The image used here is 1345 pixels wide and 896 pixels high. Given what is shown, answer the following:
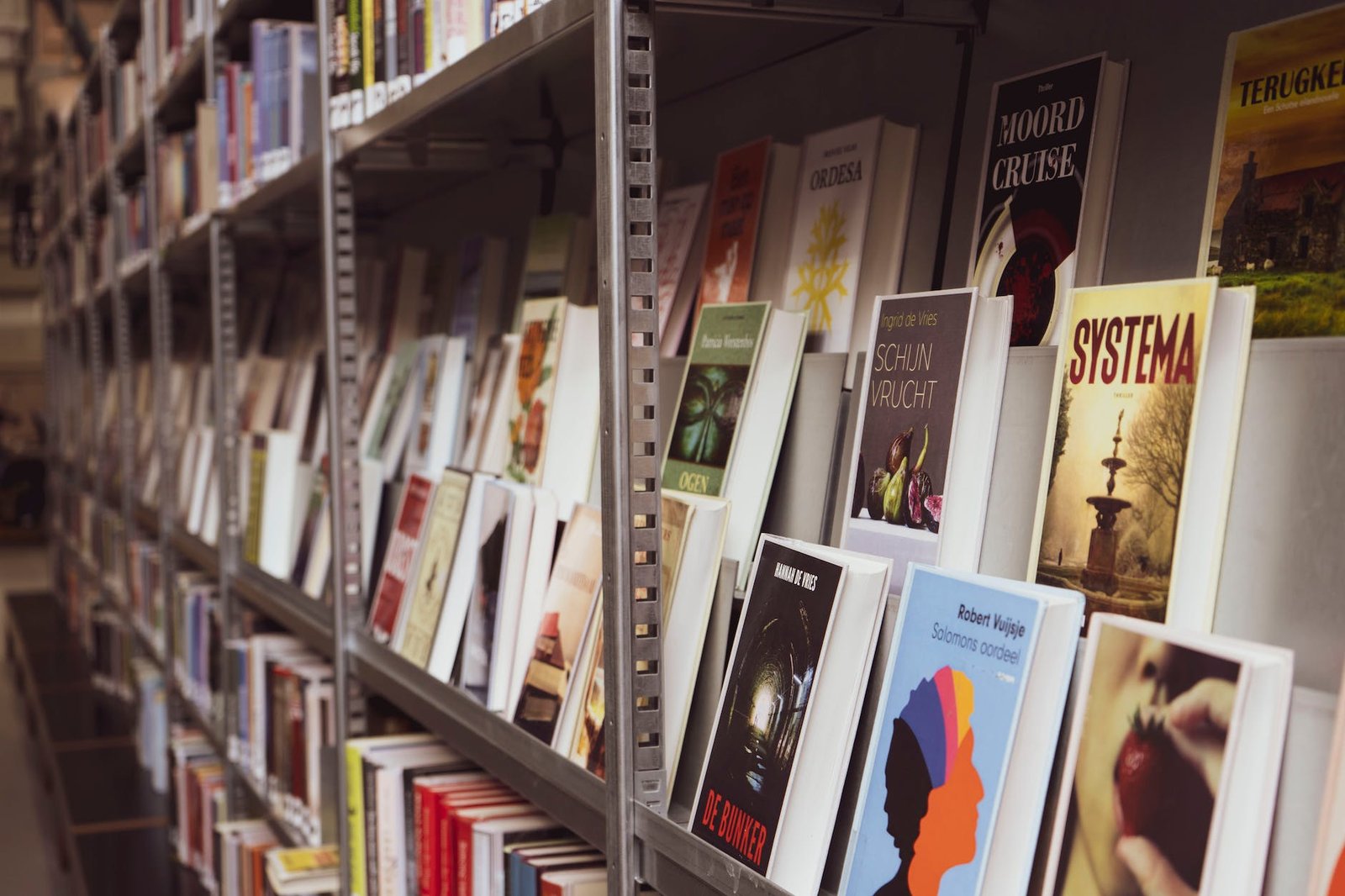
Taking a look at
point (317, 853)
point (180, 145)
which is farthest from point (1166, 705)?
point (180, 145)

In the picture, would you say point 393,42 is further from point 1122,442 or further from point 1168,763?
point 1168,763

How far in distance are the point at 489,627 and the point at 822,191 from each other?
2.04 ft

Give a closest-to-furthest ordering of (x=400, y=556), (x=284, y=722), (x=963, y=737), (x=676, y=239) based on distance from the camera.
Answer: (x=963, y=737) < (x=676, y=239) < (x=400, y=556) < (x=284, y=722)

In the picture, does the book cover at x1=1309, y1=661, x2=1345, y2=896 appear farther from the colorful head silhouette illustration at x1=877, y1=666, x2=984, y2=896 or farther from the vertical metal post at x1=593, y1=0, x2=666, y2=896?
the vertical metal post at x1=593, y1=0, x2=666, y2=896

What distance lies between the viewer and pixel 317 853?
2.08 metres

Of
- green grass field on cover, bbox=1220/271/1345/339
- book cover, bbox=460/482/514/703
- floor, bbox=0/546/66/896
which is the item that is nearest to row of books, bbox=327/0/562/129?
book cover, bbox=460/482/514/703

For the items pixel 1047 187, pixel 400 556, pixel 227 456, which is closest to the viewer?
pixel 1047 187

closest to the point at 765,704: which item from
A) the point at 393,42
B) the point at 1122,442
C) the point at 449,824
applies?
the point at 1122,442

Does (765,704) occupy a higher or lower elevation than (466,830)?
higher

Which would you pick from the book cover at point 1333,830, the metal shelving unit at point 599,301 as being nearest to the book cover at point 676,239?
the metal shelving unit at point 599,301

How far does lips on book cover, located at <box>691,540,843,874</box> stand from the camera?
929 mm

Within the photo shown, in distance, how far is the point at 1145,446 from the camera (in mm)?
804

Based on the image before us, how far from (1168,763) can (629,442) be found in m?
0.52

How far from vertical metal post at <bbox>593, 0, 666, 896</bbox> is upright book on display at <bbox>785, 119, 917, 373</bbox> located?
0.82 feet
